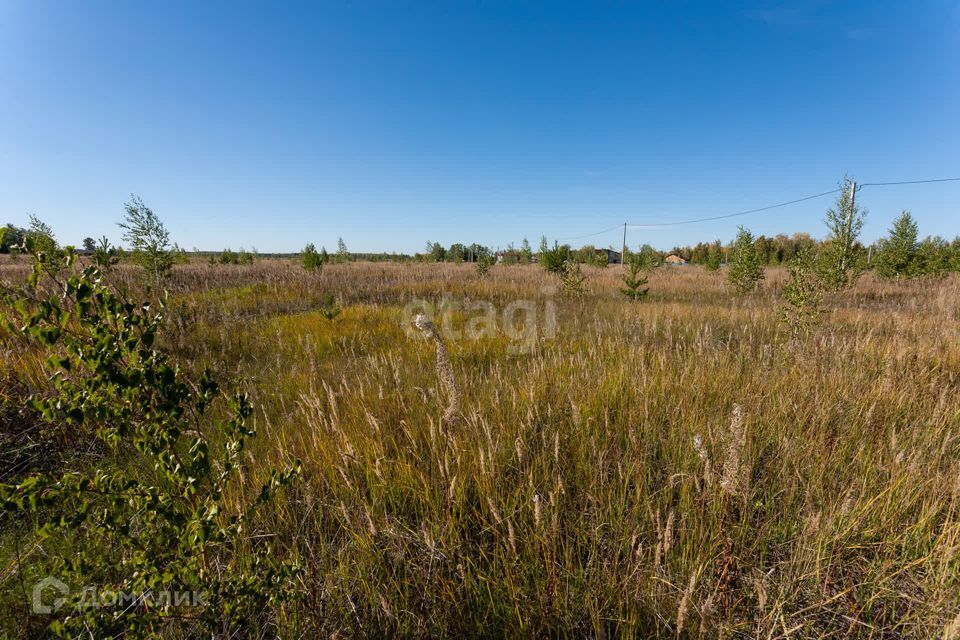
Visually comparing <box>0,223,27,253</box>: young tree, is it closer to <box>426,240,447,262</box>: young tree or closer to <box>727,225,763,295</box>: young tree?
<box>727,225,763,295</box>: young tree

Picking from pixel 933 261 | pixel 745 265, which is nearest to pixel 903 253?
pixel 933 261

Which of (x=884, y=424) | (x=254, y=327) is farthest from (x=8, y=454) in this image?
(x=884, y=424)

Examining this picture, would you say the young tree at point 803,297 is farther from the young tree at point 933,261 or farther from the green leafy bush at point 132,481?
the young tree at point 933,261

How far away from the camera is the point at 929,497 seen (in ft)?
6.08

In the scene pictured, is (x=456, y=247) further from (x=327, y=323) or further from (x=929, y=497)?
(x=929, y=497)

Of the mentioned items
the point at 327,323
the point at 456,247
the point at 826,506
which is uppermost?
the point at 456,247

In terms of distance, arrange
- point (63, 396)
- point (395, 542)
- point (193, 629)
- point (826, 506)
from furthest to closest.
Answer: point (826, 506) < point (395, 542) < point (193, 629) < point (63, 396)

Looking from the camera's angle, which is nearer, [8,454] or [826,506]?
[826,506]

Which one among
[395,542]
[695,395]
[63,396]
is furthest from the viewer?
[695,395]

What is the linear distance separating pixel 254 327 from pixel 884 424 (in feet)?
25.8

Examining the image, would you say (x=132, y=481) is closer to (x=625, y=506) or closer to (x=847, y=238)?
(x=625, y=506)

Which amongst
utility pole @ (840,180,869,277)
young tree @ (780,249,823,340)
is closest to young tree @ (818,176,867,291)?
utility pole @ (840,180,869,277)

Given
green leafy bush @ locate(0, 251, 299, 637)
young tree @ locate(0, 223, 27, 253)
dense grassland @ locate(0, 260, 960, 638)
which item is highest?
young tree @ locate(0, 223, 27, 253)

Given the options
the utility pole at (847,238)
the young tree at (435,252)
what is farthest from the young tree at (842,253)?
the young tree at (435,252)
